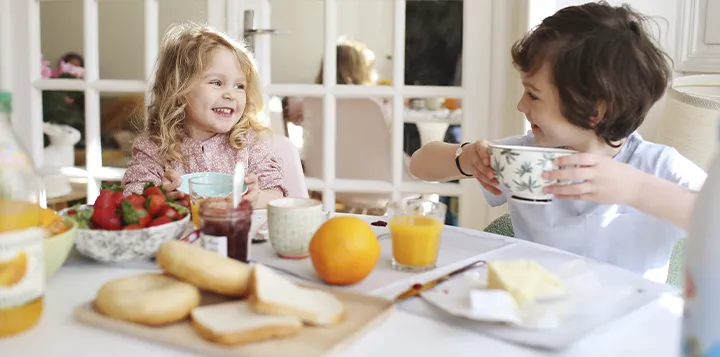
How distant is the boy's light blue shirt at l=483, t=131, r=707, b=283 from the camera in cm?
139

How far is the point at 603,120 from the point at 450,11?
1.35 meters

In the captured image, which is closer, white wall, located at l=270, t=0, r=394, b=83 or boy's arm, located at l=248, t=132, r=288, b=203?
boy's arm, located at l=248, t=132, r=288, b=203

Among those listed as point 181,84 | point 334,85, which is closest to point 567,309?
point 181,84

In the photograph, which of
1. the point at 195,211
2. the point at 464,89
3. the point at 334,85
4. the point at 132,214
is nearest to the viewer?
the point at 132,214

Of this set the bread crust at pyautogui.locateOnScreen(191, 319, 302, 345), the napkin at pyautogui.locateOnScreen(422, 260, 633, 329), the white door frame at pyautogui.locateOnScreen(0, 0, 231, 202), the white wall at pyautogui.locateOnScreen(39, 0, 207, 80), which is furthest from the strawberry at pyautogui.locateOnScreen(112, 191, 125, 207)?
the white wall at pyautogui.locateOnScreen(39, 0, 207, 80)

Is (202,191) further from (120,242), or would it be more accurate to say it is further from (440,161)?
(440,161)

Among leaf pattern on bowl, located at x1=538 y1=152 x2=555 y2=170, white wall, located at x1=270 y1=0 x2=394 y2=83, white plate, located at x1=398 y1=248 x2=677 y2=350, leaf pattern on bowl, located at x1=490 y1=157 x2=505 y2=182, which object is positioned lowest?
white plate, located at x1=398 y1=248 x2=677 y2=350

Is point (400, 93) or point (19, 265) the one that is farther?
point (400, 93)

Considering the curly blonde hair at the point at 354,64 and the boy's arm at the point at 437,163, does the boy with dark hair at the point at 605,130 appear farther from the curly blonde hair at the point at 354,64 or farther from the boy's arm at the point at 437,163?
the curly blonde hair at the point at 354,64

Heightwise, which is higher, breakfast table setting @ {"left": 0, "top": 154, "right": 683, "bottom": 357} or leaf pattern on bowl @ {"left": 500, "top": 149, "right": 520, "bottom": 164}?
leaf pattern on bowl @ {"left": 500, "top": 149, "right": 520, "bottom": 164}

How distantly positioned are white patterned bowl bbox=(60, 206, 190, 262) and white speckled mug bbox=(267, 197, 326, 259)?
0.15 m

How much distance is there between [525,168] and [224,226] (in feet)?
1.50

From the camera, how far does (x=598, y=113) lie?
52.8 inches

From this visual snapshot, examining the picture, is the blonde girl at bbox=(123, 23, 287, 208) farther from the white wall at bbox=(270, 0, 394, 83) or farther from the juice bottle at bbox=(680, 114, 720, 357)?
the juice bottle at bbox=(680, 114, 720, 357)
